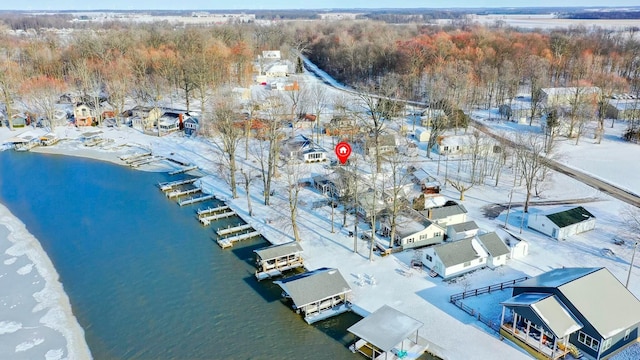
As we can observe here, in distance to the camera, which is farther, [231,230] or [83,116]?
[83,116]

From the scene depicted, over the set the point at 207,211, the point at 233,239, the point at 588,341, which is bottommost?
the point at 233,239

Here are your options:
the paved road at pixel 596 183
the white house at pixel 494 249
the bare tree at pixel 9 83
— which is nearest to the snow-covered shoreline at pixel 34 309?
the white house at pixel 494 249

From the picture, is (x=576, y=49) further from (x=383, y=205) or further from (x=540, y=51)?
(x=383, y=205)

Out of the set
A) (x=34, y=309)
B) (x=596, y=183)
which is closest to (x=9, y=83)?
(x=34, y=309)

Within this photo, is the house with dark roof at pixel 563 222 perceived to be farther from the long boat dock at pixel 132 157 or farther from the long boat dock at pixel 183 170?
the long boat dock at pixel 132 157

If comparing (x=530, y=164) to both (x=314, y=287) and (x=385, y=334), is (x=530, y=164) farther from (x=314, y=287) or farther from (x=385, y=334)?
(x=385, y=334)

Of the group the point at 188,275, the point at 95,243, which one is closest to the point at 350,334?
the point at 188,275

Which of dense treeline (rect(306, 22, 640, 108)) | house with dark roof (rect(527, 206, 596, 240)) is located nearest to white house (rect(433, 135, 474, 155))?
dense treeline (rect(306, 22, 640, 108))
